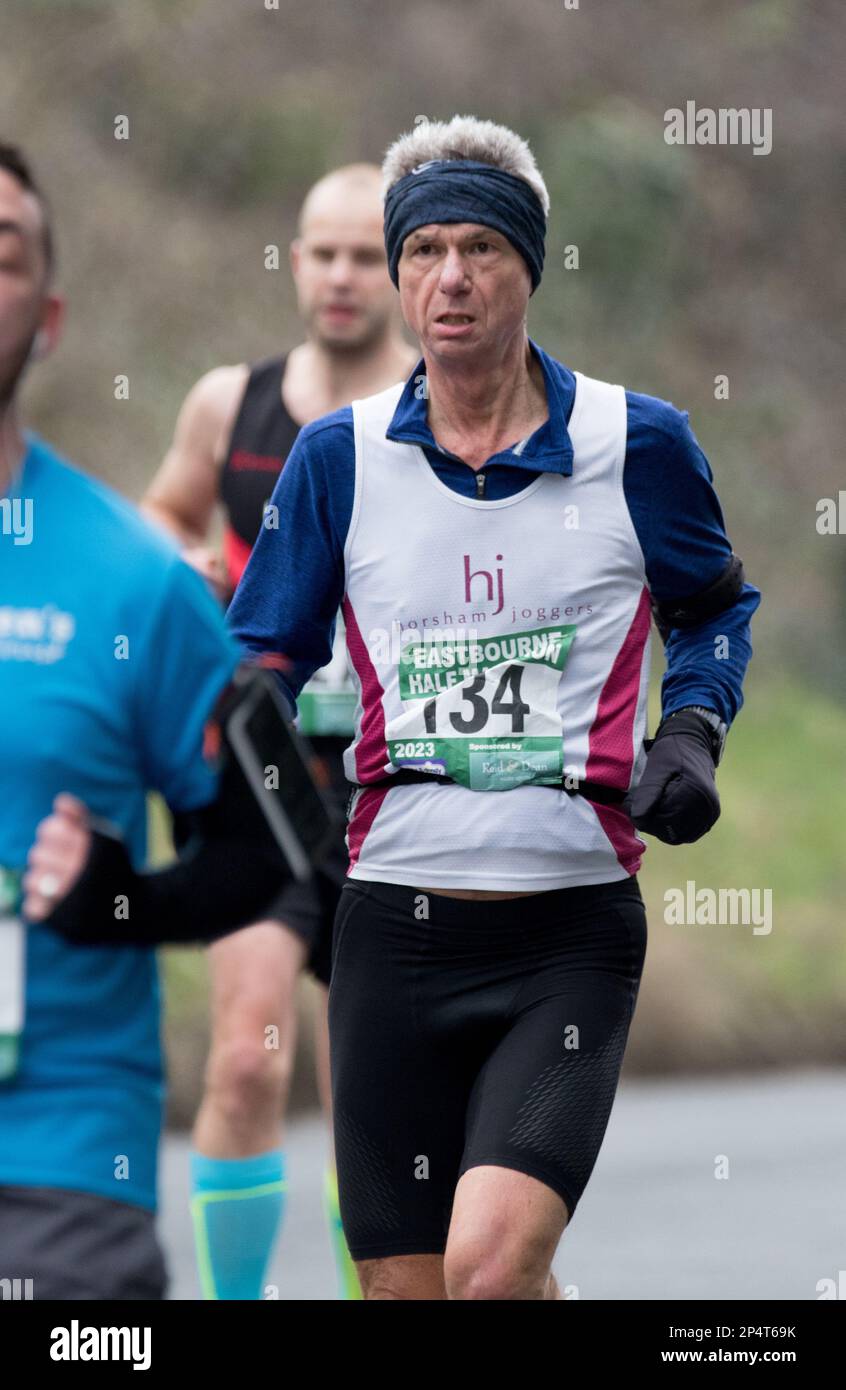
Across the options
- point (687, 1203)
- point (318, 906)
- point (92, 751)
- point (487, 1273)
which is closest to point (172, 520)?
point (318, 906)

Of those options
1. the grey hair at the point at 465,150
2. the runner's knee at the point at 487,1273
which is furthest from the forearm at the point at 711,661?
the runner's knee at the point at 487,1273

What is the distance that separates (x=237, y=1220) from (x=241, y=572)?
1.30m

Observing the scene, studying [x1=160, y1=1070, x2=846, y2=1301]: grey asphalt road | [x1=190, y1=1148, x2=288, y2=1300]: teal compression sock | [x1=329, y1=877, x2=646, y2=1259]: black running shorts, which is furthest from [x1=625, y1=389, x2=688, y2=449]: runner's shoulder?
[x1=160, y1=1070, x2=846, y2=1301]: grey asphalt road

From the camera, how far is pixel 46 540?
2.96 meters

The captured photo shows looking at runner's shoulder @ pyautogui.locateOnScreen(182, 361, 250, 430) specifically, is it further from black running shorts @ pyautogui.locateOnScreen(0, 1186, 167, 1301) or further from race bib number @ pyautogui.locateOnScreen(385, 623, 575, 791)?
black running shorts @ pyautogui.locateOnScreen(0, 1186, 167, 1301)

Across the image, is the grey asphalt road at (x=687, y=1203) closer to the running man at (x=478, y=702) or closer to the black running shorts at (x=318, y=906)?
the black running shorts at (x=318, y=906)

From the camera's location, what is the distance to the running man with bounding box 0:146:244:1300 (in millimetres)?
2857

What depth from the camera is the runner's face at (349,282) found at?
595 cm

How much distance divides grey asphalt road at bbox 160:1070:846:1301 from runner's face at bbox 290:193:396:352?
238 cm

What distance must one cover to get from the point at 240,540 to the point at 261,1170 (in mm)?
1328

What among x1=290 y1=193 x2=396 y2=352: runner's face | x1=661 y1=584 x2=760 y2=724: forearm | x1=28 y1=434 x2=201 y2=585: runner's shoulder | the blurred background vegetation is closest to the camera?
x1=28 y1=434 x2=201 y2=585: runner's shoulder

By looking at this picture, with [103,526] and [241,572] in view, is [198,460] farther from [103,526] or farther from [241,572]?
[103,526]

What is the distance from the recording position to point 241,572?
221 inches

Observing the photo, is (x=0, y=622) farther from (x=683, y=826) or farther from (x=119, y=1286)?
(x=683, y=826)
